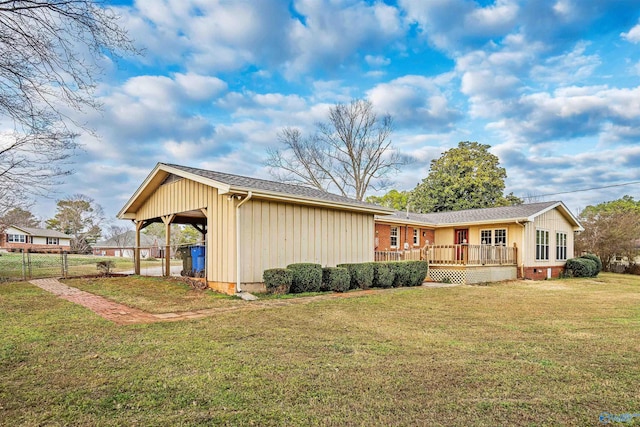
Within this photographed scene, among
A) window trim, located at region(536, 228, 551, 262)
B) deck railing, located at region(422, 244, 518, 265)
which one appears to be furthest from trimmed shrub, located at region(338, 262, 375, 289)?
window trim, located at region(536, 228, 551, 262)

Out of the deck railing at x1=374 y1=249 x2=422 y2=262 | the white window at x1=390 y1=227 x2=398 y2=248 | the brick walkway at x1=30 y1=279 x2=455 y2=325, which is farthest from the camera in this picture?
the white window at x1=390 y1=227 x2=398 y2=248

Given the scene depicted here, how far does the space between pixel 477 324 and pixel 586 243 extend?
76.5 ft

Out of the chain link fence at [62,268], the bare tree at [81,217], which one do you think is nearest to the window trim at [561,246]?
the chain link fence at [62,268]

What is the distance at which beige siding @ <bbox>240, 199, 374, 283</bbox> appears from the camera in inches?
384

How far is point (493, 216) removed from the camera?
1867 centimetres

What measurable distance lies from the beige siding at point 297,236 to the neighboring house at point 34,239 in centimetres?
4579

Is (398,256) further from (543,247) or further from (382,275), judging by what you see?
(543,247)

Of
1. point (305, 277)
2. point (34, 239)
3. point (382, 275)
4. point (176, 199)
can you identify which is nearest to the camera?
point (305, 277)

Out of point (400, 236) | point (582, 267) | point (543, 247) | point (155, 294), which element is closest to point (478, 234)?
point (543, 247)

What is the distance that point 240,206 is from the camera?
9492 millimetres

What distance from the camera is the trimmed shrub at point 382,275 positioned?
1167 cm

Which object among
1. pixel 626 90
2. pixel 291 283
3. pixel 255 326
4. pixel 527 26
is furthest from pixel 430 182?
pixel 255 326

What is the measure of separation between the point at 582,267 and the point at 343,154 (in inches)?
719

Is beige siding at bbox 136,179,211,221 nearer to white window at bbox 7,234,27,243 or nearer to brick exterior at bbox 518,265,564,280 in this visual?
brick exterior at bbox 518,265,564,280
